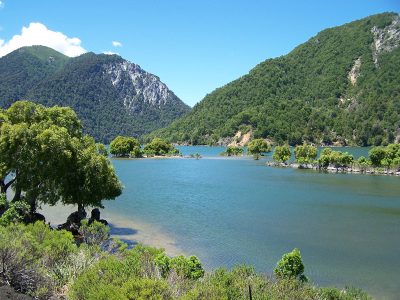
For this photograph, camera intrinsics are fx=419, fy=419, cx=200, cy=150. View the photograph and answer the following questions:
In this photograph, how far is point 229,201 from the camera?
50875mm

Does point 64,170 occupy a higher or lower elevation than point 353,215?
higher

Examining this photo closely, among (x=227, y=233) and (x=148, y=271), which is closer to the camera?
(x=148, y=271)

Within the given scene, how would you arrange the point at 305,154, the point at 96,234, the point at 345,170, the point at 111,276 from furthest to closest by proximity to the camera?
the point at 305,154 < the point at 345,170 < the point at 96,234 < the point at 111,276

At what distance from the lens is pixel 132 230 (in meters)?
33.3

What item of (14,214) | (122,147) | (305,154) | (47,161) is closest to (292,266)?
(14,214)

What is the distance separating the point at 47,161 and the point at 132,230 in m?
9.42

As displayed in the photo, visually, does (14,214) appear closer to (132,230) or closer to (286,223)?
(132,230)

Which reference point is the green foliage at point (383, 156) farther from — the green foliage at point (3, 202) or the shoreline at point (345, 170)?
the green foliage at point (3, 202)

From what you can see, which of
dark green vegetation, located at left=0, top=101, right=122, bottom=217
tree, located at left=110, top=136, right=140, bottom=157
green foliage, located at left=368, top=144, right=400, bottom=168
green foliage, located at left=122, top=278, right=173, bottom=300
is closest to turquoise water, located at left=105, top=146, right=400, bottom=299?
dark green vegetation, located at left=0, top=101, right=122, bottom=217

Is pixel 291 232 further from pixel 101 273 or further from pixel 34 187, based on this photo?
pixel 101 273

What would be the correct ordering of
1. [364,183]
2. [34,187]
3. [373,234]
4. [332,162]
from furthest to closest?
[332,162] → [364,183] → [373,234] → [34,187]

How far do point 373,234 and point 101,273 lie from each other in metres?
27.1

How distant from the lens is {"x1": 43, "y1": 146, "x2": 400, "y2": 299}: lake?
2580cm

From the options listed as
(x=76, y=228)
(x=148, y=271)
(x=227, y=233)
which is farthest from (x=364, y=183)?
(x=148, y=271)
